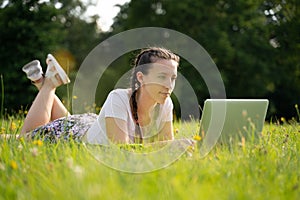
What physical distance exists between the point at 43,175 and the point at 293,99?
53.0 feet

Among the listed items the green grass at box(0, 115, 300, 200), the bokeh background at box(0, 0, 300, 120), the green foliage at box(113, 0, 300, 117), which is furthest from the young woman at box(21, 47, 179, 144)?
the green foliage at box(113, 0, 300, 117)

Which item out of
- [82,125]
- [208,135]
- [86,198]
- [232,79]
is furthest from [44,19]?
[86,198]

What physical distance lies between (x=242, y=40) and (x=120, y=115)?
48.7ft

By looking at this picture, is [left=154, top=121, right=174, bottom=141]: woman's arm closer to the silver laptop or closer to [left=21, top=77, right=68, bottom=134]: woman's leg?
the silver laptop

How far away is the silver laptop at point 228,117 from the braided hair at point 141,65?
0.66 metres

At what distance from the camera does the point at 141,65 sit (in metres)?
3.34

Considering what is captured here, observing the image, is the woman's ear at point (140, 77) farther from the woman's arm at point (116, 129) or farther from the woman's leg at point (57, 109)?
the woman's leg at point (57, 109)

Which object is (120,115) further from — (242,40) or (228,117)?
(242,40)

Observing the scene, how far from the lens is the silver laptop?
2645 mm

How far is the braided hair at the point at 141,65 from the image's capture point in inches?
128

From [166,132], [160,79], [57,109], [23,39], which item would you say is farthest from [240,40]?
[160,79]

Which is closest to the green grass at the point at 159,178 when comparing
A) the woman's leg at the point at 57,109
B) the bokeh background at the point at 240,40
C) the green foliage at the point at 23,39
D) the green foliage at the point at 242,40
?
the woman's leg at the point at 57,109

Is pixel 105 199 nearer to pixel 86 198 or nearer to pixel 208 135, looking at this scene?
pixel 86 198

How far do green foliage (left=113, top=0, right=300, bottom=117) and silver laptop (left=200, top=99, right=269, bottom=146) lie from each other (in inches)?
540
